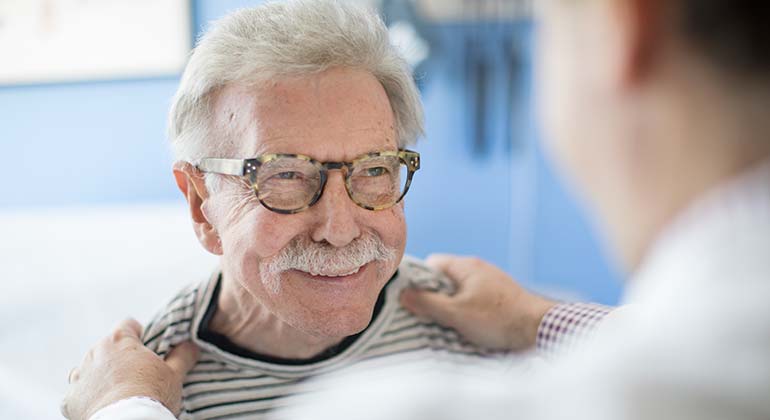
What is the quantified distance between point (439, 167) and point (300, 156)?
2.17m

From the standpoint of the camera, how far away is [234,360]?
1307 millimetres

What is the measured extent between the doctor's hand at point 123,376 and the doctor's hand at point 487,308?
48cm

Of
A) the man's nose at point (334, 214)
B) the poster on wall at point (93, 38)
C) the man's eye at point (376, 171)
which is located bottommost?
the man's nose at point (334, 214)

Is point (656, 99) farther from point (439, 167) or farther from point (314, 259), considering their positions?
point (439, 167)

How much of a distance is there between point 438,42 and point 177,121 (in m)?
2.09

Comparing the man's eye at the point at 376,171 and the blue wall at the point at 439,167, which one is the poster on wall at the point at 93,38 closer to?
the blue wall at the point at 439,167

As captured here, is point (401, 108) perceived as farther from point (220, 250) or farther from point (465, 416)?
point (465, 416)

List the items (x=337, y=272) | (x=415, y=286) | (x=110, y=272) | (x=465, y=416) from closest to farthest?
1. (x=465, y=416)
2. (x=337, y=272)
3. (x=415, y=286)
4. (x=110, y=272)

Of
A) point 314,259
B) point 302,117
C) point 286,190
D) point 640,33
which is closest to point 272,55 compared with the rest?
point 302,117

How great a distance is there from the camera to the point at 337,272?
1.21 meters

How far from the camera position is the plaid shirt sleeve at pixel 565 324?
129 centimetres

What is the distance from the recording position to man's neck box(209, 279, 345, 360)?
1.33 m

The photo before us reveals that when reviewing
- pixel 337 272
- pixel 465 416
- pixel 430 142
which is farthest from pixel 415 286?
pixel 430 142

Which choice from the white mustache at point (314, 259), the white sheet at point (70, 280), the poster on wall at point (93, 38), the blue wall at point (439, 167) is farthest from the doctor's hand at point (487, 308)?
the poster on wall at point (93, 38)
